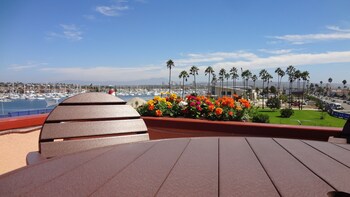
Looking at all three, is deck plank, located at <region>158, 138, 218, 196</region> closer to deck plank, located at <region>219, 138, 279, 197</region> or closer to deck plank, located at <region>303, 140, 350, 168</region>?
deck plank, located at <region>219, 138, 279, 197</region>

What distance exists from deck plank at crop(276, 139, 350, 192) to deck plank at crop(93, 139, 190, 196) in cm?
63

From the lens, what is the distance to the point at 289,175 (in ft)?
3.16

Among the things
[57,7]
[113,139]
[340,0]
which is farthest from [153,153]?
[340,0]

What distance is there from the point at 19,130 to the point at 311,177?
151 inches

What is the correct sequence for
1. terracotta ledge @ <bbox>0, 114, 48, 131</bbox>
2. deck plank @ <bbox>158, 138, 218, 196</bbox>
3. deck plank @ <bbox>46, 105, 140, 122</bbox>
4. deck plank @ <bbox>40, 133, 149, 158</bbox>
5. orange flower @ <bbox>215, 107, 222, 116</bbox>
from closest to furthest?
deck plank @ <bbox>158, 138, 218, 196</bbox> → deck plank @ <bbox>40, 133, 149, 158</bbox> → deck plank @ <bbox>46, 105, 140, 122</bbox> → terracotta ledge @ <bbox>0, 114, 48, 131</bbox> → orange flower @ <bbox>215, 107, 222, 116</bbox>

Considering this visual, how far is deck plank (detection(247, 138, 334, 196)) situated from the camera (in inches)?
31.3

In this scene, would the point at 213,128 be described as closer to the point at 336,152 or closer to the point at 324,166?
A: the point at 336,152

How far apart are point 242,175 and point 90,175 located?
1.99 ft

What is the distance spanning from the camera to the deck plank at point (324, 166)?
35.0 inches

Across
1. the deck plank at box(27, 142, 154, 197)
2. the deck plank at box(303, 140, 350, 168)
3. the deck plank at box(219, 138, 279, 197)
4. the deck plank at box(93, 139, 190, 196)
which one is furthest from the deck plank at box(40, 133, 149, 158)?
the deck plank at box(303, 140, 350, 168)

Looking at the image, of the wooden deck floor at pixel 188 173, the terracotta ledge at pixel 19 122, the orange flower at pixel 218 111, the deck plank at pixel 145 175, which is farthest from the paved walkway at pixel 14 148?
the deck plank at pixel 145 175

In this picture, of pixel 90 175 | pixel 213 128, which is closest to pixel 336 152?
pixel 90 175

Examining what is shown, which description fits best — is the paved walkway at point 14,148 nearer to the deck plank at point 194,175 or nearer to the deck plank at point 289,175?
the deck plank at point 194,175

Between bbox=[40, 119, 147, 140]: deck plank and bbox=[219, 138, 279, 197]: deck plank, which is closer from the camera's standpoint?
bbox=[219, 138, 279, 197]: deck plank
